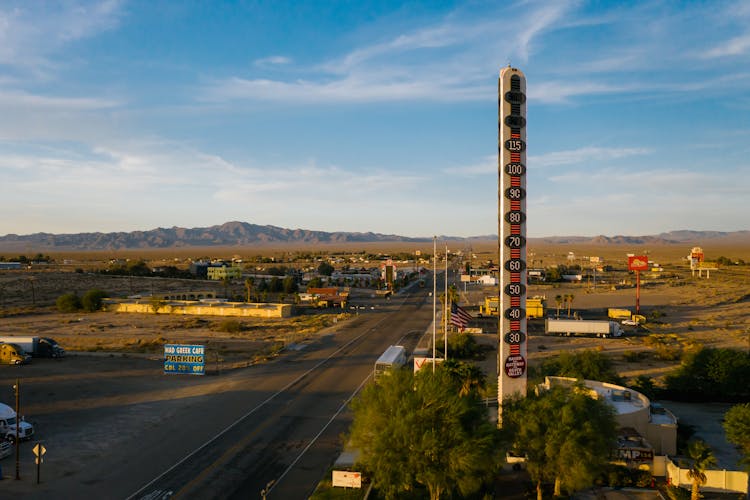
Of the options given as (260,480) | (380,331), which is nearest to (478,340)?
(380,331)

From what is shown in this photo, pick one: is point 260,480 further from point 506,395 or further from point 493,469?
point 506,395

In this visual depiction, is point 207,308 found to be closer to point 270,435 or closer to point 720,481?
point 270,435

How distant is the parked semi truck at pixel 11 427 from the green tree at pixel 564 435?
88.7ft

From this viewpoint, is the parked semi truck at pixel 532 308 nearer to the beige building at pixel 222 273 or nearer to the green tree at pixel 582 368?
the green tree at pixel 582 368

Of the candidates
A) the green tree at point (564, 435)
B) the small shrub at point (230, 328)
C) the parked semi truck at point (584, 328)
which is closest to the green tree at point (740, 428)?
the green tree at point (564, 435)

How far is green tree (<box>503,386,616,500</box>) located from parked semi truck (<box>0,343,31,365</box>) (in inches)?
1900

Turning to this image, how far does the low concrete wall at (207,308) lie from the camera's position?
283 ft

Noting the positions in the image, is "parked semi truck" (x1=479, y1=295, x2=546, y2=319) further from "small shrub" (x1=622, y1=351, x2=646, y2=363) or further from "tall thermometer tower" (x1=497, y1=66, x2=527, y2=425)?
"tall thermometer tower" (x1=497, y1=66, x2=527, y2=425)

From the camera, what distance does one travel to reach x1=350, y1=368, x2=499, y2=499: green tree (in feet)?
66.1

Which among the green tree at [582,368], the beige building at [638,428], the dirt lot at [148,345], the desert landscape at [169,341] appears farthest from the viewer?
the green tree at [582,368]

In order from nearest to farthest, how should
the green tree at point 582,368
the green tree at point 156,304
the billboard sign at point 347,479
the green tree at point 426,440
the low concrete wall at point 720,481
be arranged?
1. the green tree at point 426,440
2. the billboard sign at point 347,479
3. the low concrete wall at point 720,481
4. the green tree at point 582,368
5. the green tree at point 156,304

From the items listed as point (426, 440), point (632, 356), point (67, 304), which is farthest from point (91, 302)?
point (426, 440)

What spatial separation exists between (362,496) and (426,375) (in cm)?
595

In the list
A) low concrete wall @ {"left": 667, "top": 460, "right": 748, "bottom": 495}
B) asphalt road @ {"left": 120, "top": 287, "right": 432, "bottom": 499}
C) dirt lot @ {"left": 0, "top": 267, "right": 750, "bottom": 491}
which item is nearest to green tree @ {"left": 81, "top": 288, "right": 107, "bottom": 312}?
dirt lot @ {"left": 0, "top": 267, "right": 750, "bottom": 491}
